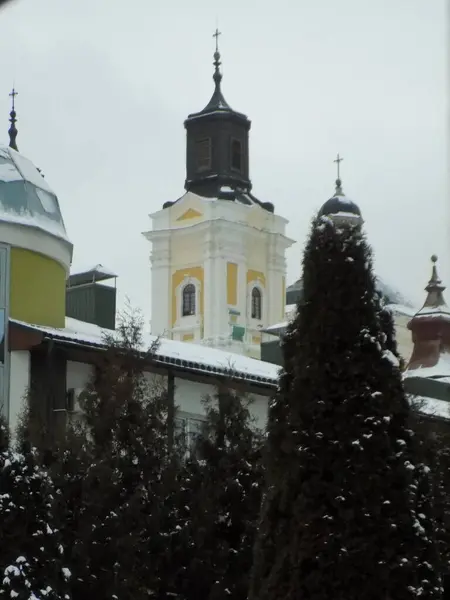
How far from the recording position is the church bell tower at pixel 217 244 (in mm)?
70000

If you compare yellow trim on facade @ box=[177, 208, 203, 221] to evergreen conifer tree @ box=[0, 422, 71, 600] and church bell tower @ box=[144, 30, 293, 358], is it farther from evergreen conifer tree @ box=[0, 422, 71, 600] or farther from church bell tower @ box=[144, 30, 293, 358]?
evergreen conifer tree @ box=[0, 422, 71, 600]

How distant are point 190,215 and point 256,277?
4.97 m

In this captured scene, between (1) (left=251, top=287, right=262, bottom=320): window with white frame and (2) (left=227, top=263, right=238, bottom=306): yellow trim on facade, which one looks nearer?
(2) (left=227, top=263, right=238, bottom=306): yellow trim on facade

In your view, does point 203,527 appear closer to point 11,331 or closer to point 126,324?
point 126,324

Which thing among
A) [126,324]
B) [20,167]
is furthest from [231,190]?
[126,324]

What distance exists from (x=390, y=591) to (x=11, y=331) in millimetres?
13276

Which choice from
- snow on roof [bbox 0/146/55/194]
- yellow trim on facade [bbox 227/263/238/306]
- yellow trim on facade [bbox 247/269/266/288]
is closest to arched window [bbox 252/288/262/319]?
yellow trim on facade [bbox 247/269/266/288]

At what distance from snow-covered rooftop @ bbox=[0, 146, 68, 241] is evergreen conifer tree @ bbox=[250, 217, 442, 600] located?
41.9 feet

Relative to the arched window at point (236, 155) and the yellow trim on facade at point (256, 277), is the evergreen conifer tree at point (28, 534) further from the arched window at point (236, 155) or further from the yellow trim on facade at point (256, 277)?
the arched window at point (236, 155)

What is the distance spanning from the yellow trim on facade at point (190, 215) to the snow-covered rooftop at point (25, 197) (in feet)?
148

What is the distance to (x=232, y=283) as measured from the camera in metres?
70.6

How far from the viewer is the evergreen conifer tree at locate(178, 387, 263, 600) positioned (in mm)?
15953

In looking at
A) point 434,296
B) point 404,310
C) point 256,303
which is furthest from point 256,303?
point 434,296

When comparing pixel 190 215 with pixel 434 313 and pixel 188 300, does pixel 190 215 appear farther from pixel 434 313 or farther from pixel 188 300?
pixel 434 313
